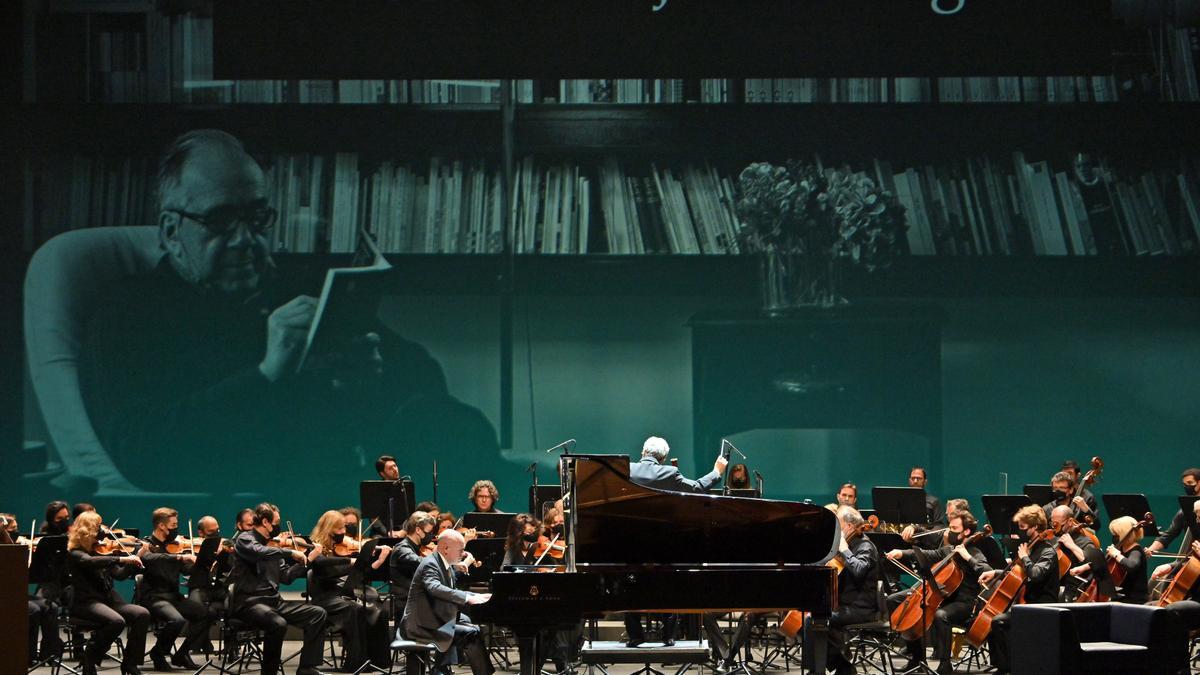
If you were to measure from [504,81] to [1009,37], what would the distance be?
14.8 feet

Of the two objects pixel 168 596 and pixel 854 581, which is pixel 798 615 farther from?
pixel 168 596

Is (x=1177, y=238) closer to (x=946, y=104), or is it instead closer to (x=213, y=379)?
(x=946, y=104)

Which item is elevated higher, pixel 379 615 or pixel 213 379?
pixel 213 379

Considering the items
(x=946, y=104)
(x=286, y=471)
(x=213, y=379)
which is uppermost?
(x=946, y=104)

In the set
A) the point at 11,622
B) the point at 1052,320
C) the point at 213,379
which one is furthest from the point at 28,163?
the point at 1052,320

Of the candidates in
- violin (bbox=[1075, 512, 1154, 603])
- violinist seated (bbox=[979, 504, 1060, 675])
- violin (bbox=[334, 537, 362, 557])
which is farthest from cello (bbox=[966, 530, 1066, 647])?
violin (bbox=[334, 537, 362, 557])

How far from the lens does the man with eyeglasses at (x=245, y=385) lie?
13.2 metres

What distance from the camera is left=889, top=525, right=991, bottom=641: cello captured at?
9891mm

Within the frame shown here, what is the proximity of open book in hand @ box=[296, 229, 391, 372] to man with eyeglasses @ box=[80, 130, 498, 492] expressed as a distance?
0.06 meters

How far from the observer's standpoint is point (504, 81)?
43.4ft

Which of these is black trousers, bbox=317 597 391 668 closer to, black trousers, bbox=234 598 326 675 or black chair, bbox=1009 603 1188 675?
black trousers, bbox=234 598 326 675

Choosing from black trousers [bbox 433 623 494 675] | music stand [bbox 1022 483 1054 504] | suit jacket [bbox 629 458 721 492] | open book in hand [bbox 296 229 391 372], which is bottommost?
black trousers [bbox 433 623 494 675]

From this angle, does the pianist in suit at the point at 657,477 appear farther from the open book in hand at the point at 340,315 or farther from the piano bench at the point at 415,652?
the open book in hand at the point at 340,315

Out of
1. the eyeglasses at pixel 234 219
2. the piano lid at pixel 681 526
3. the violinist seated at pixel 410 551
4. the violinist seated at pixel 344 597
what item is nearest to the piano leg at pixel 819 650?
the piano lid at pixel 681 526
